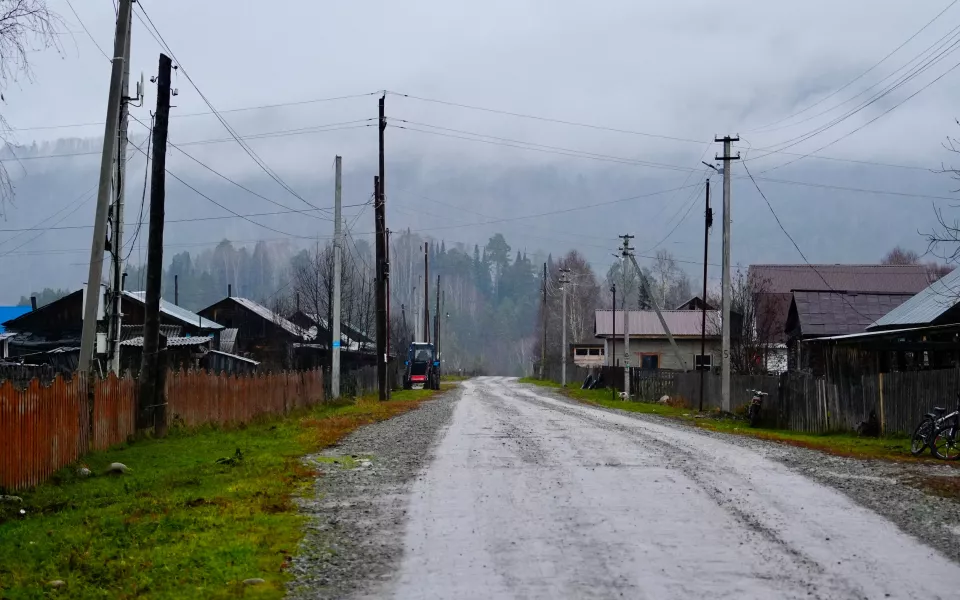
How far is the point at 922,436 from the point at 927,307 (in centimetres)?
1277

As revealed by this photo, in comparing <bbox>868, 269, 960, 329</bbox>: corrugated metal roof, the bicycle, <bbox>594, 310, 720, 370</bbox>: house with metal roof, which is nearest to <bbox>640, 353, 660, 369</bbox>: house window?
<bbox>594, 310, 720, 370</bbox>: house with metal roof

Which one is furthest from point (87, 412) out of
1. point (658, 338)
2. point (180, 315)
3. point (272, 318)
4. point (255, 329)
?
point (658, 338)

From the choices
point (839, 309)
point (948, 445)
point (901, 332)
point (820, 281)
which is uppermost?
point (820, 281)

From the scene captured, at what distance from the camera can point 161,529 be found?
10391 mm

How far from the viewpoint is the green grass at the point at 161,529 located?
323 inches

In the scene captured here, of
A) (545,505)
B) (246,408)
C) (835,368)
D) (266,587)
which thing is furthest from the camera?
(835,368)

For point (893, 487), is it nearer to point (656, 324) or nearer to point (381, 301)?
point (381, 301)

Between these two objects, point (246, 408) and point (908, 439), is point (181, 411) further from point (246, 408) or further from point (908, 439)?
point (908, 439)

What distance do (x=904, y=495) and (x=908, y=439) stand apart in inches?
425

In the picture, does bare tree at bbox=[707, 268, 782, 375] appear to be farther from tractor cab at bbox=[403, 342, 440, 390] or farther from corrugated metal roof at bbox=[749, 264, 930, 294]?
tractor cab at bbox=[403, 342, 440, 390]

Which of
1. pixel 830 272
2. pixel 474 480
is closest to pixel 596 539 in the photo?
pixel 474 480

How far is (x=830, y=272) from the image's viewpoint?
73125 mm

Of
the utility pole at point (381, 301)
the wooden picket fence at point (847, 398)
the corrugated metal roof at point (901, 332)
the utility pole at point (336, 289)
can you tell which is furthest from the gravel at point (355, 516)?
the utility pole at point (381, 301)

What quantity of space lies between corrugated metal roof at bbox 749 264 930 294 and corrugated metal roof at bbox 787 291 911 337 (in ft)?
72.4
